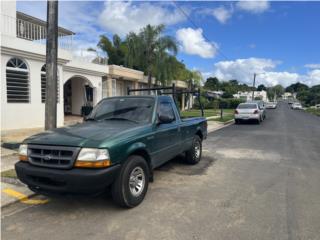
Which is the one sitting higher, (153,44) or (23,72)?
(153,44)

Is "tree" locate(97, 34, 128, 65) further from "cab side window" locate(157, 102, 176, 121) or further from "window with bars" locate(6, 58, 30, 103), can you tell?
"cab side window" locate(157, 102, 176, 121)

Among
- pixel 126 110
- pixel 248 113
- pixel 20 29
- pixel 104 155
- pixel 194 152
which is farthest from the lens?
pixel 248 113

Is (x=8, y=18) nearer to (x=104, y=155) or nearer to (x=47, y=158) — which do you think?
(x=47, y=158)

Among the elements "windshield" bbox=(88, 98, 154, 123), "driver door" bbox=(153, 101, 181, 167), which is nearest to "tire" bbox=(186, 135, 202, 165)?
"driver door" bbox=(153, 101, 181, 167)

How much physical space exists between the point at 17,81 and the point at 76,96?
8.56m

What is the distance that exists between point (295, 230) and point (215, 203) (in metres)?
1.26

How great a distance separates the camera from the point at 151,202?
4469mm

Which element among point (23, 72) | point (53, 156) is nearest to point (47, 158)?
point (53, 156)

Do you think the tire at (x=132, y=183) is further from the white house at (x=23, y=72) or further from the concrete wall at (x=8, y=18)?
the concrete wall at (x=8, y=18)

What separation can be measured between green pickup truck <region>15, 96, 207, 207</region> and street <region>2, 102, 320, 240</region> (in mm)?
415

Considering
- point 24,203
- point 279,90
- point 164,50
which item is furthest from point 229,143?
point 279,90

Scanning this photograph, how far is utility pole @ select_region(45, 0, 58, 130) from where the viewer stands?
7.10 m

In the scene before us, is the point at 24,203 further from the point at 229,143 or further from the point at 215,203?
the point at 229,143

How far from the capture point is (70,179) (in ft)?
11.7
